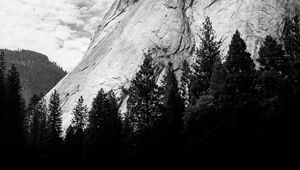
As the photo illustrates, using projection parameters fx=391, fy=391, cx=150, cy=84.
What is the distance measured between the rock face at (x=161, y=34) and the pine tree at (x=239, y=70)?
A: 22842mm

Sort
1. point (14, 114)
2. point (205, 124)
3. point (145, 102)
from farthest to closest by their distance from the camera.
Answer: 1. point (14, 114)
2. point (145, 102)
3. point (205, 124)

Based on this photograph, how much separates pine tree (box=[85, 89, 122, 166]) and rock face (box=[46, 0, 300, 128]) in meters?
20.8

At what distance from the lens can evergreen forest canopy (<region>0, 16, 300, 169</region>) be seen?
26.5m

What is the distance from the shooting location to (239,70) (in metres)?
44.4

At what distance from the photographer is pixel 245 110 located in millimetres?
35562

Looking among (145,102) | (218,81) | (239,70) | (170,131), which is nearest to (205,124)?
(170,131)

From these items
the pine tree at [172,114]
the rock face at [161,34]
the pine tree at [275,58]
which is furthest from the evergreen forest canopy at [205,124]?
the rock face at [161,34]

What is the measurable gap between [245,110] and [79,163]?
16.6m

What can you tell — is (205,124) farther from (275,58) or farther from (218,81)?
(275,58)

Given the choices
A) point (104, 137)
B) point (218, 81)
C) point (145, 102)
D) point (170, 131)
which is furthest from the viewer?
point (145, 102)

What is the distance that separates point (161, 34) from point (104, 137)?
4141cm

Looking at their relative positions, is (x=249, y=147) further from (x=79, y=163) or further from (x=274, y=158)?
(x=79, y=163)

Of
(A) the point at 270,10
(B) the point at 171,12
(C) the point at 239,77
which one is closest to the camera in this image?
(C) the point at 239,77

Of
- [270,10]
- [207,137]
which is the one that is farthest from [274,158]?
[270,10]
